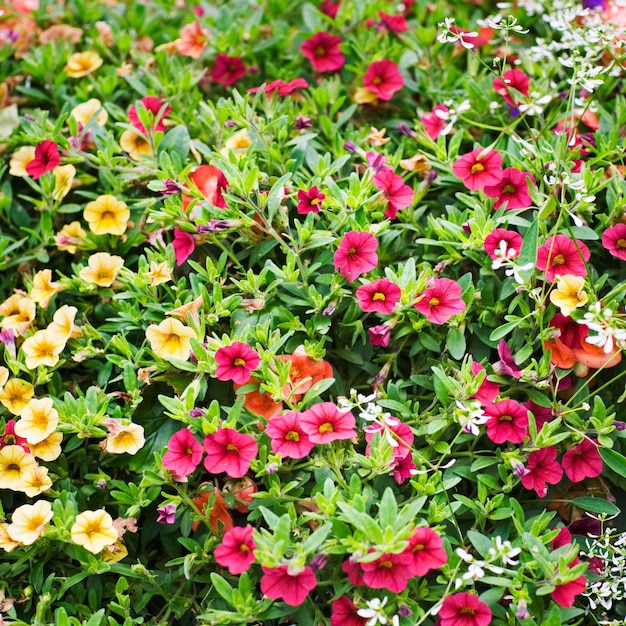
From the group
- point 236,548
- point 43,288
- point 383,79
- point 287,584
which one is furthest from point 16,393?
point 383,79

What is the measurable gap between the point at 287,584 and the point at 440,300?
63 cm

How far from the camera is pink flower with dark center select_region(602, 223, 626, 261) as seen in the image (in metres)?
1.62

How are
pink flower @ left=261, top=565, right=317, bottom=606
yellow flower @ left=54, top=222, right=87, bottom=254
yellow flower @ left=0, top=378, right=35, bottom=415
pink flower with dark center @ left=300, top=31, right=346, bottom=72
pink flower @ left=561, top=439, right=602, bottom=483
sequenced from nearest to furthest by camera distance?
1. pink flower @ left=261, top=565, right=317, bottom=606
2. pink flower @ left=561, top=439, right=602, bottom=483
3. yellow flower @ left=0, top=378, right=35, bottom=415
4. yellow flower @ left=54, top=222, right=87, bottom=254
5. pink flower with dark center @ left=300, top=31, right=346, bottom=72

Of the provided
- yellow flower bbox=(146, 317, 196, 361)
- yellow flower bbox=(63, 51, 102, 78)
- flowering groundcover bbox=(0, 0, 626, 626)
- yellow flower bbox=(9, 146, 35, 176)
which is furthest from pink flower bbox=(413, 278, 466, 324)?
yellow flower bbox=(63, 51, 102, 78)

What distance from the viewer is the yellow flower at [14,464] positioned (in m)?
1.53

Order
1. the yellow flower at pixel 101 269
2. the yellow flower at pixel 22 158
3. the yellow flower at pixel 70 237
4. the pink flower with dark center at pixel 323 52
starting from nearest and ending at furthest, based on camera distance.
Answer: the yellow flower at pixel 101 269 → the yellow flower at pixel 70 237 → the yellow flower at pixel 22 158 → the pink flower with dark center at pixel 323 52

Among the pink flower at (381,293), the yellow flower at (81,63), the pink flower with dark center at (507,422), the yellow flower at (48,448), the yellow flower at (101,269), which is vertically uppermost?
the yellow flower at (81,63)

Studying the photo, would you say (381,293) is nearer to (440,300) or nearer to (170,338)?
(440,300)

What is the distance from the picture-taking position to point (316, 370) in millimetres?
1576

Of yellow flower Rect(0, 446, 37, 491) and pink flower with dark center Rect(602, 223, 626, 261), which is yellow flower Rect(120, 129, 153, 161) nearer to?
yellow flower Rect(0, 446, 37, 491)

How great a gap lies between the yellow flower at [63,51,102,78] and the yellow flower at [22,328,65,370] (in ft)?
3.05

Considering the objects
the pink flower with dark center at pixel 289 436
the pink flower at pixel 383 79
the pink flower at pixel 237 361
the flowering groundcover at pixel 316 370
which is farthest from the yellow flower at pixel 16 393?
the pink flower at pixel 383 79

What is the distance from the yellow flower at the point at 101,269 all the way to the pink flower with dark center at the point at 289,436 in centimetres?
58

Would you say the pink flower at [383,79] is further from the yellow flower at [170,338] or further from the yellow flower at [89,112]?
the yellow flower at [170,338]
